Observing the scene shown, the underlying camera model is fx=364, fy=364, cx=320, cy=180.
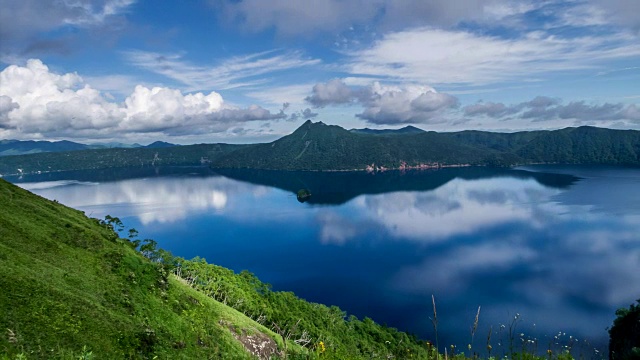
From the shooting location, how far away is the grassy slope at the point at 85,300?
79.0 feet

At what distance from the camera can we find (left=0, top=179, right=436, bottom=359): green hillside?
23.6 metres

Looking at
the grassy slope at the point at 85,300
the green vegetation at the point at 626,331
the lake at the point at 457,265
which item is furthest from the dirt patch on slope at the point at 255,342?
the green vegetation at the point at 626,331

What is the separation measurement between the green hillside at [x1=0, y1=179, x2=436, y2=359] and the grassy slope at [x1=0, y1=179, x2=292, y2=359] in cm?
8

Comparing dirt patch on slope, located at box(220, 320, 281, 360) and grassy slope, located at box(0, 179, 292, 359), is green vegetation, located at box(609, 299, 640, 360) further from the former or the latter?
grassy slope, located at box(0, 179, 292, 359)

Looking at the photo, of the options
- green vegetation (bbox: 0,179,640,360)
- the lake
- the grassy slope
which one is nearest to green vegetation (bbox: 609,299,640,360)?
the lake

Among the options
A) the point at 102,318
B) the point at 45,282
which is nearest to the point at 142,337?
the point at 102,318

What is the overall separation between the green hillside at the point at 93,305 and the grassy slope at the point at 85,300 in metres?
0.08

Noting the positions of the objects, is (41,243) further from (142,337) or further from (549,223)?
(549,223)

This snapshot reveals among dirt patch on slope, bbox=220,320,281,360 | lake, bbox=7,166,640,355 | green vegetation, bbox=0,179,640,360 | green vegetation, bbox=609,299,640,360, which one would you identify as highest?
green vegetation, bbox=0,179,640,360

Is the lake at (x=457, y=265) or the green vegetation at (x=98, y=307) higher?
the green vegetation at (x=98, y=307)

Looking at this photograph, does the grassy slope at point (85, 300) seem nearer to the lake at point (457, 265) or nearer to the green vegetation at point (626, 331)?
the green vegetation at point (626, 331)

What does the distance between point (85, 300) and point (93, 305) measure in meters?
0.77

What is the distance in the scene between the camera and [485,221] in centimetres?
19325

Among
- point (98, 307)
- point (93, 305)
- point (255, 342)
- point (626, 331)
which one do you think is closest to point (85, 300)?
point (93, 305)
